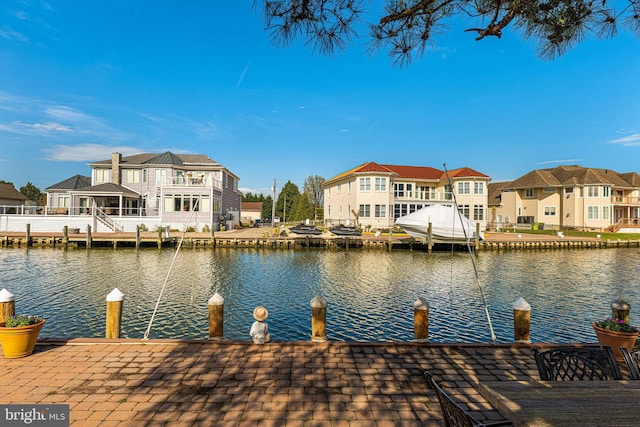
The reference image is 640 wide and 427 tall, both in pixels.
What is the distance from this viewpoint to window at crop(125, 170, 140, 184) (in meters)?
41.3

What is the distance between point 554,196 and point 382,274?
43.3 metres

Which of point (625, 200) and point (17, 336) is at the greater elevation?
point (625, 200)

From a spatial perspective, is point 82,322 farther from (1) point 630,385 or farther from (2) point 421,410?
(1) point 630,385

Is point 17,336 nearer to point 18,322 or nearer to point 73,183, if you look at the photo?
point 18,322

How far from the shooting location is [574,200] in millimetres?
47750

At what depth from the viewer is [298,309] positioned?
42.4 feet

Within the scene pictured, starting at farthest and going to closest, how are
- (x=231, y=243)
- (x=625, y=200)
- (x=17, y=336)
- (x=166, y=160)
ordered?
1. (x=625, y=200)
2. (x=166, y=160)
3. (x=231, y=243)
4. (x=17, y=336)

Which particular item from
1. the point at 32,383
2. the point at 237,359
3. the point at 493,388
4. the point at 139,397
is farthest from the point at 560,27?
the point at 32,383

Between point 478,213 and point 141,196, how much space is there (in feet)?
139

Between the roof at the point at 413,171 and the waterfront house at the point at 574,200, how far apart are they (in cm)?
1096

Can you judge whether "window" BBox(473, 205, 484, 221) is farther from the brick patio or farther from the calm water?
the brick patio

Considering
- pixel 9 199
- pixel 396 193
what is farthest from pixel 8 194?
pixel 396 193

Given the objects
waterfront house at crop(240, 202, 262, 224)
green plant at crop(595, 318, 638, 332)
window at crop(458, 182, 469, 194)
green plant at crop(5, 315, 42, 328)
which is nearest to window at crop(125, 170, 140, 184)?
waterfront house at crop(240, 202, 262, 224)

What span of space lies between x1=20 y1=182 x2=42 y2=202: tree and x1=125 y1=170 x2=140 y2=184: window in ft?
193
